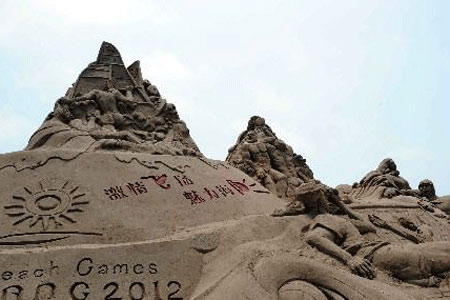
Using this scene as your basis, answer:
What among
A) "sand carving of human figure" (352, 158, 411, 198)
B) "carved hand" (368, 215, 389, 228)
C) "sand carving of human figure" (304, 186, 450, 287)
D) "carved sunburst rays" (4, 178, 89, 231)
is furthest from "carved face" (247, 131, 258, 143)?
"sand carving of human figure" (304, 186, 450, 287)

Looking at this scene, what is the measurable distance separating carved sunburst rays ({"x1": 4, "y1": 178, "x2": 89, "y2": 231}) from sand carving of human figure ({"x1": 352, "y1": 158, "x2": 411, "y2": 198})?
4781 mm

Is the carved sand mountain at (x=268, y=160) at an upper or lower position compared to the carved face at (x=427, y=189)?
upper

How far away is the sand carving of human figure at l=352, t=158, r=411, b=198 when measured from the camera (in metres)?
8.60

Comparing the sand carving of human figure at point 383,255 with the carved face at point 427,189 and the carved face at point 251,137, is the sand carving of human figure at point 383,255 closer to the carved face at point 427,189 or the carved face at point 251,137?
the carved face at point 427,189

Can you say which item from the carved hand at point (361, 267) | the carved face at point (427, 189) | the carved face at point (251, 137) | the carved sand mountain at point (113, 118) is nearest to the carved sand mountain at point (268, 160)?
the carved face at point (251, 137)

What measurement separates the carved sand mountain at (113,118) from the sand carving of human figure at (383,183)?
2.92m

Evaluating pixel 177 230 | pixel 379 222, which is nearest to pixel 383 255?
pixel 379 222

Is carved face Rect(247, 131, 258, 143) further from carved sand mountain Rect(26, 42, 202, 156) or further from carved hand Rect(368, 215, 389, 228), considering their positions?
carved hand Rect(368, 215, 389, 228)

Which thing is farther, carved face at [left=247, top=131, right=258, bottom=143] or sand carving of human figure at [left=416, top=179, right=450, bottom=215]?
carved face at [left=247, top=131, right=258, bottom=143]

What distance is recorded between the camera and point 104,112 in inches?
341

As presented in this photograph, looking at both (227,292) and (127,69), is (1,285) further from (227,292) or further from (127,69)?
(127,69)

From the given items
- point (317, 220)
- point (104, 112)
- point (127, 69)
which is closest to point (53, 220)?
point (317, 220)

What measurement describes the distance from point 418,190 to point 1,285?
6.80 m

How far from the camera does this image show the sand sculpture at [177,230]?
4363 millimetres
